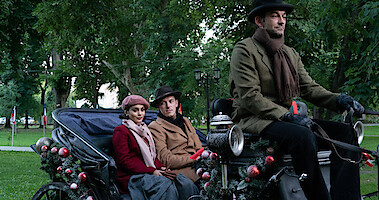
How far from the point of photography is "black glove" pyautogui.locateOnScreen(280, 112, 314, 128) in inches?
115

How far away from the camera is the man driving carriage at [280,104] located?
9.40ft

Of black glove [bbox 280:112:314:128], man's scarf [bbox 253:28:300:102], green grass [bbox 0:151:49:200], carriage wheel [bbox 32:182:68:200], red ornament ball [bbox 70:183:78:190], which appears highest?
man's scarf [bbox 253:28:300:102]

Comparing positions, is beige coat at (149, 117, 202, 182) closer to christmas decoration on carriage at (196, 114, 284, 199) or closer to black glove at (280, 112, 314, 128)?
christmas decoration on carriage at (196, 114, 284, 199)

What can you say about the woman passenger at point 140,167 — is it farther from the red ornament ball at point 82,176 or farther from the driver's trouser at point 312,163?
the driver's trouser at point 312,163

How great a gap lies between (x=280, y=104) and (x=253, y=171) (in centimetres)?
68

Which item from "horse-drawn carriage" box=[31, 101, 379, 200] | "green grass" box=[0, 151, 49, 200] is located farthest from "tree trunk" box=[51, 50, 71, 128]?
"horse-drawn carriage" box=[31, 101, 379, 200]

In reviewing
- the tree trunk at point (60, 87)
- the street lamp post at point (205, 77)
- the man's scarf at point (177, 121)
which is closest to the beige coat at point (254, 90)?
the man's scarf at point (177, 121)

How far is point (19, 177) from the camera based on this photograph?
11.4 m

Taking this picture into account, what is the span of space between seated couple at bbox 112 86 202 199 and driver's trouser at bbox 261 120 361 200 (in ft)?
5.20

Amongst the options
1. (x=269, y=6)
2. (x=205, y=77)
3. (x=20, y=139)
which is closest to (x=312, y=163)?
(x=269, y=6)

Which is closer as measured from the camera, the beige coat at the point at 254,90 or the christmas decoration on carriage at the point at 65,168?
the beige coat at the point at 254,90

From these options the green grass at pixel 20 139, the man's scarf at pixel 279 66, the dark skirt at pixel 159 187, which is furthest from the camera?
the green grass at pixel 20 139

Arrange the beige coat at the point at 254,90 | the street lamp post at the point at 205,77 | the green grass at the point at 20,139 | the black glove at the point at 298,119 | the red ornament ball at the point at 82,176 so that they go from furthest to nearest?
the green grass at the point at 20,139 → the street lamp post at the point at 205,77 → the red ornament ball at the point at 82,176 → the beige coat at the point at 254,90 → the black glove at the point at 298,119

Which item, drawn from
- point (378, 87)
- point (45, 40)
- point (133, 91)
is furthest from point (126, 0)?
point (378, 87)
